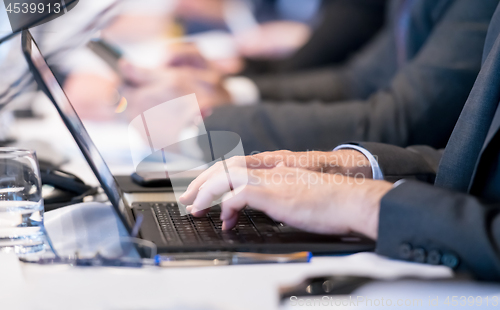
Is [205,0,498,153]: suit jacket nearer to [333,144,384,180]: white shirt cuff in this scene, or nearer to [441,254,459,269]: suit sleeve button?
[333,144,384,180]: white shirt cuff

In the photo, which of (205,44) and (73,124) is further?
(205,44)

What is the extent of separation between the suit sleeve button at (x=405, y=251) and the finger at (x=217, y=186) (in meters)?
0.17

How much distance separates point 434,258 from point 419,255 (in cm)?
1

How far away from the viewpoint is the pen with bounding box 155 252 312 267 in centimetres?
40

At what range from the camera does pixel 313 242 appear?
0.47 meters

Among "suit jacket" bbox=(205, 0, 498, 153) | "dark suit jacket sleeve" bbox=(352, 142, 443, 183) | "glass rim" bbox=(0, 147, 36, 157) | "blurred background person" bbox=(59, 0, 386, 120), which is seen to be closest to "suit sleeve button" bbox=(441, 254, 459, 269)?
"dark suit jacket sleeve" bbox=(352, 142, 443, 183)

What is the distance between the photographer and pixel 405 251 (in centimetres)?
43

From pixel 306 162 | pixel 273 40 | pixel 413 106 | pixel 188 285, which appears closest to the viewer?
pixel 188 285

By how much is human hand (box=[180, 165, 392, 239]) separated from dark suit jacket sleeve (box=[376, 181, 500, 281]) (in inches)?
0.7

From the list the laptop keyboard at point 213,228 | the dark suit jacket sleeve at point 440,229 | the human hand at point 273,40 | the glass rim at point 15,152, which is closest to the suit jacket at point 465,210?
the dark suit jacket sleeve at point 440,229

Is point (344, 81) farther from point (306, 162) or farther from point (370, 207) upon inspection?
point (370, 207)

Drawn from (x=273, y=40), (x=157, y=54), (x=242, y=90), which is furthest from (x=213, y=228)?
(x=273, y=40)

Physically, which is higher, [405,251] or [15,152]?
[15,152]

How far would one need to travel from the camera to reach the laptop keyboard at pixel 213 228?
460 millimetres
